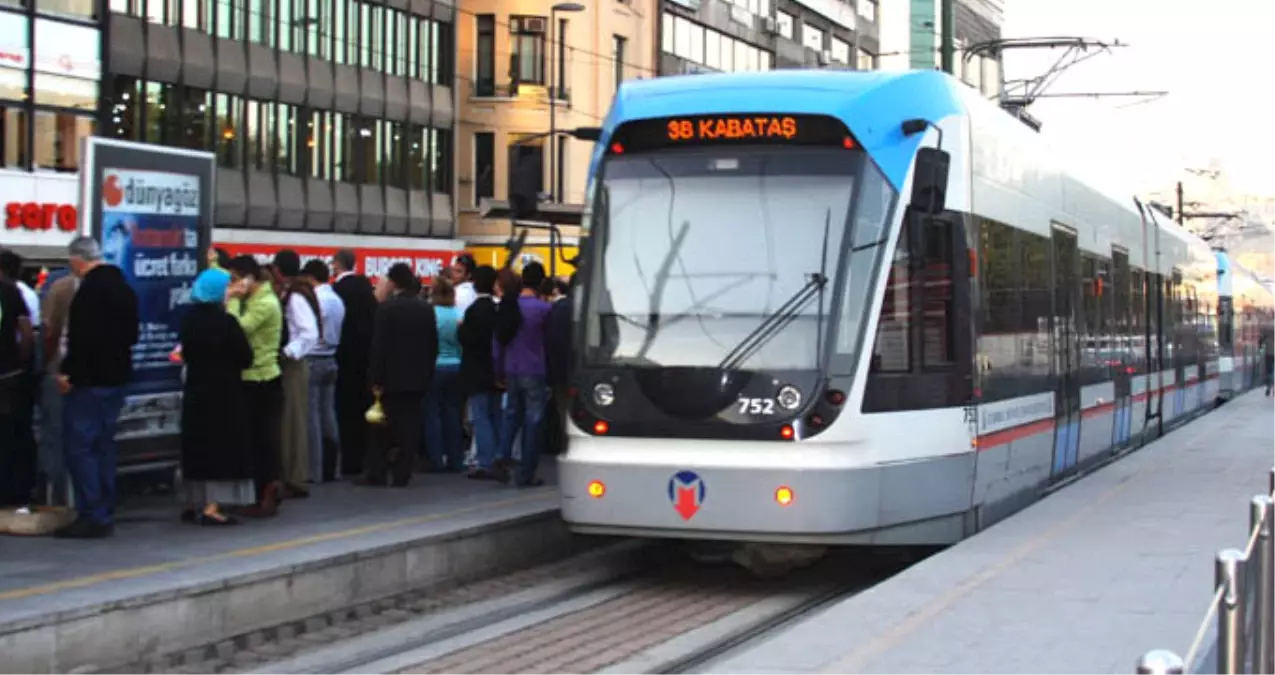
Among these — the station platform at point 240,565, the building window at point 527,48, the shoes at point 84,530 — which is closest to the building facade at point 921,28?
the building window at point 527,48

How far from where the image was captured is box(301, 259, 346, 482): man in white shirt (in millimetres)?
14203

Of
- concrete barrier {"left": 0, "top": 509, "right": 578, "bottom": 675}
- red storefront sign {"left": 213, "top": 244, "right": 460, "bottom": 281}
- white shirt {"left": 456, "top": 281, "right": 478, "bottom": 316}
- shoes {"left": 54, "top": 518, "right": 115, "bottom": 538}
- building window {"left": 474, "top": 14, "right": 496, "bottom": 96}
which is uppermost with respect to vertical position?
building window {"left": 474, "top": 14, "right": 496, "bottom": 96}

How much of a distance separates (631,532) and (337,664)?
250cm

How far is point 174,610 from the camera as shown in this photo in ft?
29.5

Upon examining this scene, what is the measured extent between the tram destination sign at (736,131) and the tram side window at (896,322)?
0.81m

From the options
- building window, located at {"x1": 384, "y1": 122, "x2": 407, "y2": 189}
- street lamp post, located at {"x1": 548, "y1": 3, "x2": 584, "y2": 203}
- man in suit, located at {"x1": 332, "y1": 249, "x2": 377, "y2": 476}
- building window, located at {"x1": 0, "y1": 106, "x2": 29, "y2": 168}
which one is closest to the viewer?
man in suit, located at {"x1": 332, "y1": 249, "x2": 377, "y2": 476}

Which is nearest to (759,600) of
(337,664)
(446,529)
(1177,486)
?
(446,529)

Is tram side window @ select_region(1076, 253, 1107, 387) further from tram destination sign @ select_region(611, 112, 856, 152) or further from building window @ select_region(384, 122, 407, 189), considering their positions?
building window @ select_region(384, 122, 407, 189)

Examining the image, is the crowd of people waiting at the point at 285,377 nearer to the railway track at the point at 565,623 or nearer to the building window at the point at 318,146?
the railway track at the point at 565,623

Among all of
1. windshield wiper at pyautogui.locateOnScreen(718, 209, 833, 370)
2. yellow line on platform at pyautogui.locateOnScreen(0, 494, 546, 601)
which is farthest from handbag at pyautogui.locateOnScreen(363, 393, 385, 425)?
windshield wiper at pyautogui.locateOnScreen(718, 209, 833, 370)

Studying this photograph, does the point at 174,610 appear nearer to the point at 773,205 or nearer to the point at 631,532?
the point at 631,532

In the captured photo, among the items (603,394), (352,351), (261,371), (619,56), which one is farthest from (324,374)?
(619,56)

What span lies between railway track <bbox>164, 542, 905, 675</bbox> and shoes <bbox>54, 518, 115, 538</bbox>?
1.68 m

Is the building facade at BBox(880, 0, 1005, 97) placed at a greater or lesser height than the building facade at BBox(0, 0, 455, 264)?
greater
